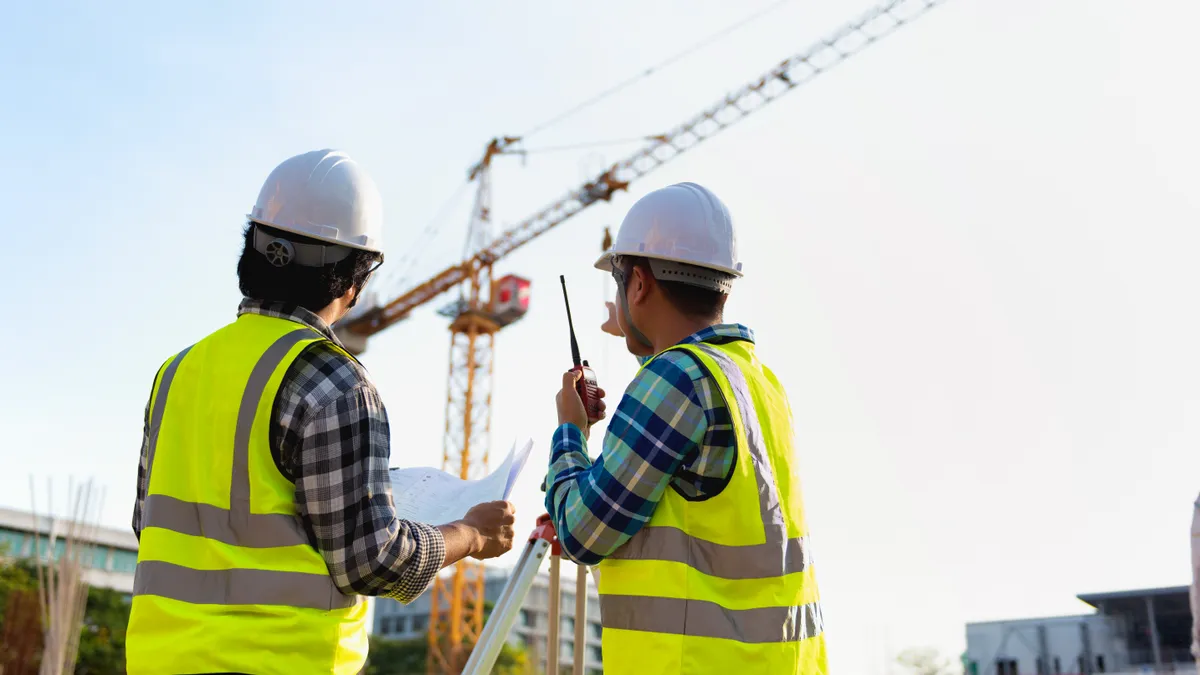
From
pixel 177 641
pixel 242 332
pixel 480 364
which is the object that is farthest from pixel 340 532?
pixel 480 364

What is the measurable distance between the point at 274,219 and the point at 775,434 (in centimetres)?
126

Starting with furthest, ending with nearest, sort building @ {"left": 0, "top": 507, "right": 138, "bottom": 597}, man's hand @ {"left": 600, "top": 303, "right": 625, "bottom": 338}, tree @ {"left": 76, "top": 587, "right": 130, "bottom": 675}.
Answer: building @ {"left": 0, "top": 507, "right": 138, "bottom": 597}
tree @ {"left": 76, "top": 587, "right": 130, "bottom": 675}
man's hand @ {"left": 600, "top": 303, "right": 625, "bottom": 338}

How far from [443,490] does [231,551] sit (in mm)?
716

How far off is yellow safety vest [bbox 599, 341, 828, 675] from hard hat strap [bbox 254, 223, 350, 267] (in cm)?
83

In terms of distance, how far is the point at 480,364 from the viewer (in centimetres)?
4522

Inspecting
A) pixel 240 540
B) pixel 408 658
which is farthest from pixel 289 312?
pixel 408 658

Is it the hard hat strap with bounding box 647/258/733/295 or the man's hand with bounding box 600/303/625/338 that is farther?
the man's hand with bounding box 600/303/625/338

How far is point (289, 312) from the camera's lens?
237 cm

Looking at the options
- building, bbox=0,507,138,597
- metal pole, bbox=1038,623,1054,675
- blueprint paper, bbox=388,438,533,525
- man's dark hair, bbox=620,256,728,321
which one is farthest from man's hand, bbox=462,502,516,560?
building, bbox=0,507,138,597

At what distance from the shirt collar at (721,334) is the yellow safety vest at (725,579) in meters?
0.11

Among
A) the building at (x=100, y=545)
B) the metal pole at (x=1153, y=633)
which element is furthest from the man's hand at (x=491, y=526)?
the building at (x=100, y=545)

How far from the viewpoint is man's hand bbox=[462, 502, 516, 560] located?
257 cm

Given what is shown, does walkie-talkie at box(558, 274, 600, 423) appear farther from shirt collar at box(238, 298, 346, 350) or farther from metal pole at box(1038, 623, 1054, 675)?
metal pole at box(1038, 623, 1054, 675)

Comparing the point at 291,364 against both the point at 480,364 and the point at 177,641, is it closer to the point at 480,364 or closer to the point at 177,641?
the point at 177,641
